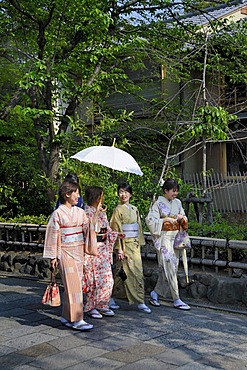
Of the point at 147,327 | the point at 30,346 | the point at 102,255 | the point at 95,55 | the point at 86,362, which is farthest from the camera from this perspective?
the point at 95,55

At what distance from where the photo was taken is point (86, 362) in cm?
527

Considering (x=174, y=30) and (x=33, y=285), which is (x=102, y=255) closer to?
(x=33, y=285)

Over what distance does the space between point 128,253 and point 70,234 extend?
1285 millimetres

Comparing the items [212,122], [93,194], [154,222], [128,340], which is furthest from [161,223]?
[212,122]

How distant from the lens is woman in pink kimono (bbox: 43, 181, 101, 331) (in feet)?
21.4

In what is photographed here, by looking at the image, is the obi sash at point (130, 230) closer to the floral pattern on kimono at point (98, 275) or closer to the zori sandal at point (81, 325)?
the floral pattern on kimono at point (98, 275)

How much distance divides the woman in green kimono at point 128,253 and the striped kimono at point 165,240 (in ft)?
0.83

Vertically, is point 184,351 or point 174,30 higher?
point 174,30

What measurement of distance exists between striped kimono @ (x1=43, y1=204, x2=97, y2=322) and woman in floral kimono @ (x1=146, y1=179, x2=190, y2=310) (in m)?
1.22

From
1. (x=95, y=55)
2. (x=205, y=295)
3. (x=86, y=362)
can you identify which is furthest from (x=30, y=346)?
(x=95, y=55)

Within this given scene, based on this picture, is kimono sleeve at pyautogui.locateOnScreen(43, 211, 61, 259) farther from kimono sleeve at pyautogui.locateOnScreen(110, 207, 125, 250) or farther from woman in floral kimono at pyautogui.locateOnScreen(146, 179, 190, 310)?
woman in floral kimono at pyautogui.locateOnScreen(146, 179, 190, 310)

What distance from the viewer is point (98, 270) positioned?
7.21 m

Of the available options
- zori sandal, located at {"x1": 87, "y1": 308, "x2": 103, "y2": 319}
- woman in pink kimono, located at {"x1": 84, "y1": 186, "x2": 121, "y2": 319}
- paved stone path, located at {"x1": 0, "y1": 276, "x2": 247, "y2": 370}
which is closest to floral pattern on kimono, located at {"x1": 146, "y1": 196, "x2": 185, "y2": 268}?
woman in pink kimono, located at {"x1": 84, "y1": 186, "x2": 121, "y2": 319}

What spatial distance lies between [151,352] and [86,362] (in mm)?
707
